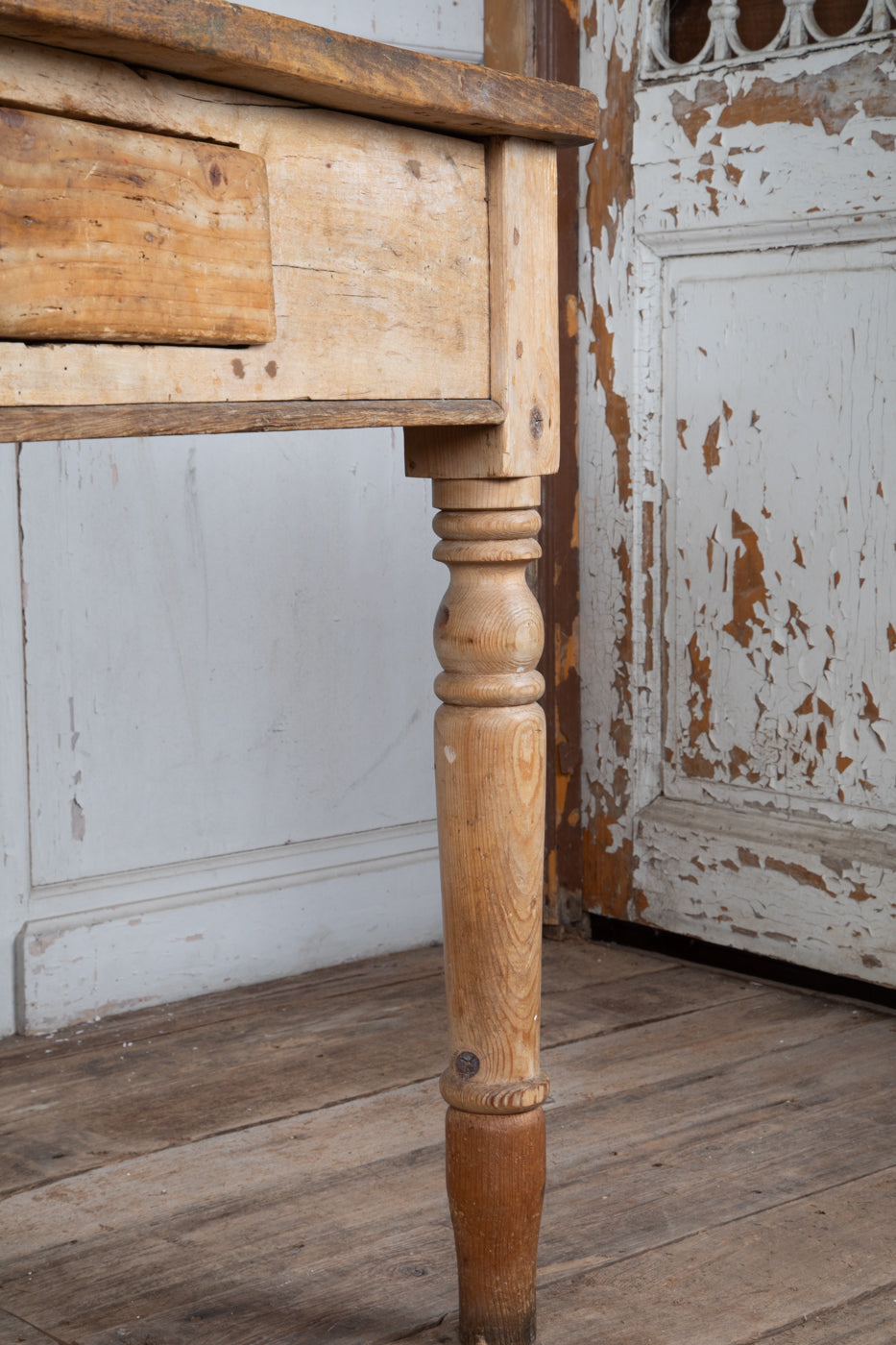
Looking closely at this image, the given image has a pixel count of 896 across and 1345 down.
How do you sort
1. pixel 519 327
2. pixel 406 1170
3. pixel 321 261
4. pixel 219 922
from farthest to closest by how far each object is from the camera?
1. pixel 219 922
2. pixel 406 1170
3. pixel 519 327
4. pixel 321 261

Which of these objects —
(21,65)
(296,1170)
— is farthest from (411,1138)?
(21,65)

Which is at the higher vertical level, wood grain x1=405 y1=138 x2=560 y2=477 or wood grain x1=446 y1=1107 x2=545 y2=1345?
wood grain x1=405 y1=138 x2=560 y2=477

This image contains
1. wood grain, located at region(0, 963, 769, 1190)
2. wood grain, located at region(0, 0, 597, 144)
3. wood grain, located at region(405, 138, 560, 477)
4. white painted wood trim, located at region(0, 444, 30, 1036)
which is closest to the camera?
wood grain, located at region(0, 0, 597, 144)

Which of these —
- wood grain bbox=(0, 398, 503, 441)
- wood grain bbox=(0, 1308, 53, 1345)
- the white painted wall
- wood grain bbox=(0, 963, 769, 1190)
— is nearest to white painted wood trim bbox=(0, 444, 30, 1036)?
the white painted wall

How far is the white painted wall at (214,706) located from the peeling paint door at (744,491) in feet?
0.87

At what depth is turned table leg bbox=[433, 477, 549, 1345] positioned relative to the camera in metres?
1.06

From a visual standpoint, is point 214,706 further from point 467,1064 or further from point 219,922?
point 467,1064

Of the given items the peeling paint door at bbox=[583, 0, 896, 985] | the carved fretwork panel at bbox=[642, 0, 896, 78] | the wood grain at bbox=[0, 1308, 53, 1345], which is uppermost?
the carved fretwork panel at bbox=[642, 0, 896, 78]

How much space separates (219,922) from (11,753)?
1.15ft

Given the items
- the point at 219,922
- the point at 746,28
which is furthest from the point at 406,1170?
the point at 746,28

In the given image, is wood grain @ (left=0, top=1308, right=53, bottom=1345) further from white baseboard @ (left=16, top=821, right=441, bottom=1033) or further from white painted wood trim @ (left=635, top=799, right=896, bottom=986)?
white painted wood trim @ (left=635, top=799, right=896, bottom=986)

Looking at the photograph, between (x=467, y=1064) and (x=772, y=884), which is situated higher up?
(x=467, y=1064)

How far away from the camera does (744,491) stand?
6.49 ft

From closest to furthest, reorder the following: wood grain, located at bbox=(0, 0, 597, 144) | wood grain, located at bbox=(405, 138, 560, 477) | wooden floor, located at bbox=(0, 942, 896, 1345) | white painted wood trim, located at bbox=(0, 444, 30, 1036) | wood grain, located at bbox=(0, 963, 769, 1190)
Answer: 1. wood grain, located at bbox=(0, 0, 597, 144)
2. wood grain, located at bbox=(405, 138, 560, 477)
3. wooden floor, located at bbox=(0, 942, 896, 1345)
4. wood grain, located at bbox=(0, 963, 769, 1190)
5. white painted wood trim, located at bbox=(0, 444, 30, 1036)
